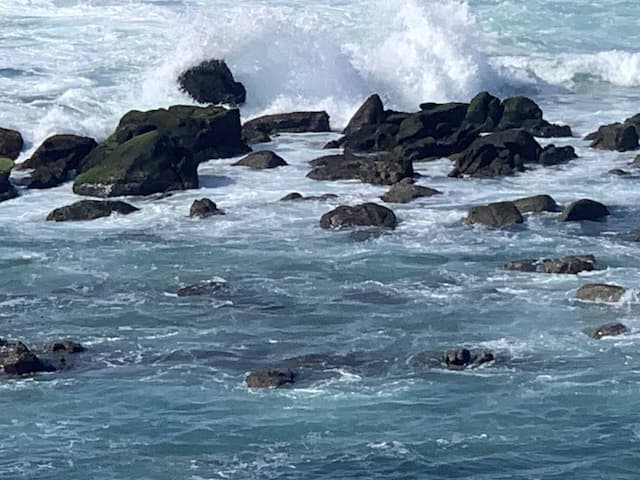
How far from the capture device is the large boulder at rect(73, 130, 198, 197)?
34.4 metres

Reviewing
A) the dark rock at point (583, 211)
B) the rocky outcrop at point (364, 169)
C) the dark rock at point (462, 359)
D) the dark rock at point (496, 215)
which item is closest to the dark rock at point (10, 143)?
the rocky outcrop at point (364, 169)

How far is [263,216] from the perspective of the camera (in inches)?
1297

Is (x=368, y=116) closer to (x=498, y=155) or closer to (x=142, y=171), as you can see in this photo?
(x=498, y=155)

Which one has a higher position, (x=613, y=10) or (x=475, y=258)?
(x=613, y=10)

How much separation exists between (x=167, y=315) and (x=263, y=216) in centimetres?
695

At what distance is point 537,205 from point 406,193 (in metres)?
2.73

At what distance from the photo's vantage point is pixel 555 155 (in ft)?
123

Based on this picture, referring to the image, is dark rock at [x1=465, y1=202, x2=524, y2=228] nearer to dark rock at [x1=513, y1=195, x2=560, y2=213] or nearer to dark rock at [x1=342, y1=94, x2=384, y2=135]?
dark rock at [x1=513, y1=195, x2=560, y2=213]

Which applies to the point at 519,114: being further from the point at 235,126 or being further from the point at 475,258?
the point at 475,258

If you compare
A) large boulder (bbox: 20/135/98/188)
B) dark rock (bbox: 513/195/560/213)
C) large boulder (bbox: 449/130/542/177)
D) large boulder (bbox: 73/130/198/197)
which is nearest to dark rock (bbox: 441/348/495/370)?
dark rock (bbox: 513/195/560/213)

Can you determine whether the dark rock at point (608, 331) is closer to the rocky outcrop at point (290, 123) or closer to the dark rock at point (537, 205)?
the dark rock at point (537, 205)

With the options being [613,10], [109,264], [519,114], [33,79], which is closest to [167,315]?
[109,264]

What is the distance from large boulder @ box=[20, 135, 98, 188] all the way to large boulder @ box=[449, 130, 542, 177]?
312 inches

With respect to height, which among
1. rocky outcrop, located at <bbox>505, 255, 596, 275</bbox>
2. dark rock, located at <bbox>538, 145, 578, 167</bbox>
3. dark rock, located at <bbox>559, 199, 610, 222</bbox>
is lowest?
rocky outcrop, located at <bbox>505, 255, 596, 275</bbox>
